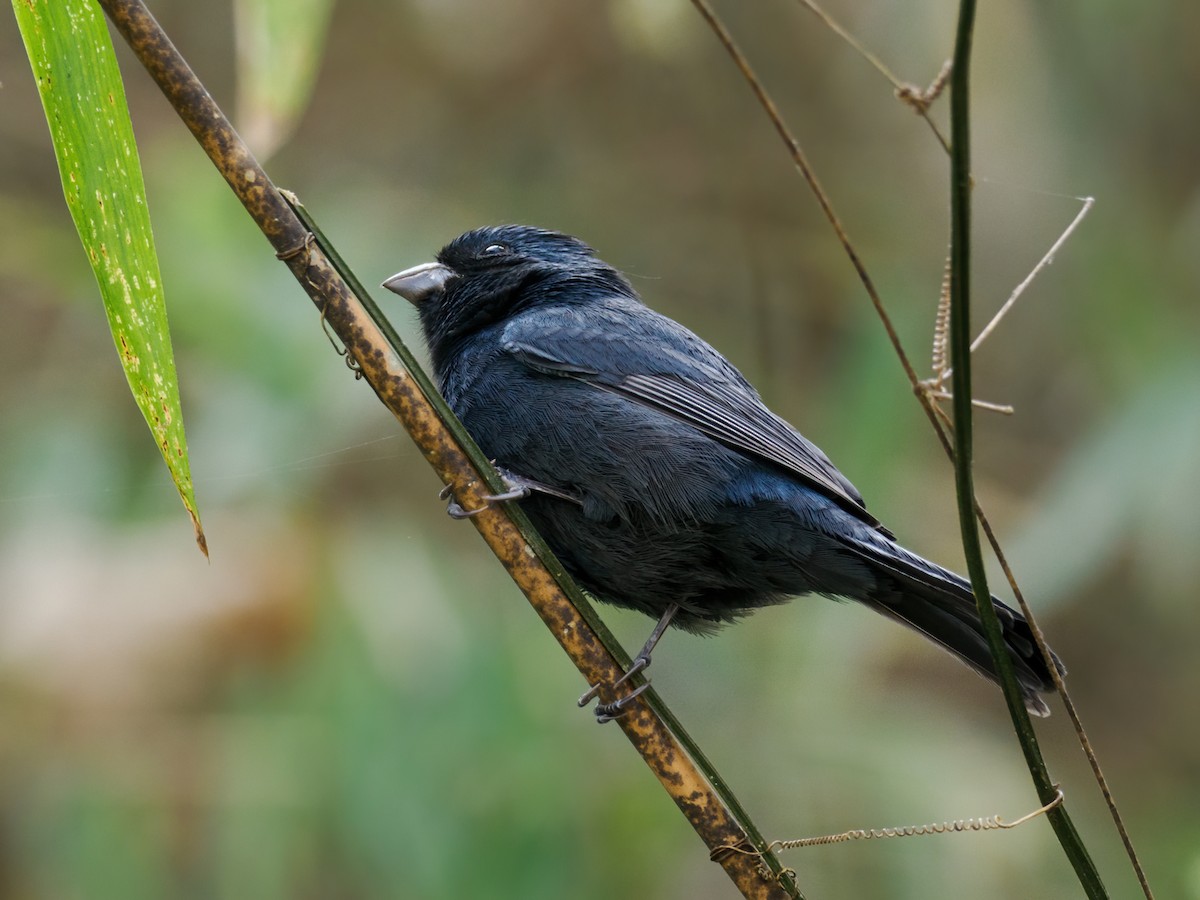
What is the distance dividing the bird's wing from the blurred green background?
83cm

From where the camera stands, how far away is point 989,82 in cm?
567

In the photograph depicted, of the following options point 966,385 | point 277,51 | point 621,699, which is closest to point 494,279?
point 277,51

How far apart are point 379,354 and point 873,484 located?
2.81m

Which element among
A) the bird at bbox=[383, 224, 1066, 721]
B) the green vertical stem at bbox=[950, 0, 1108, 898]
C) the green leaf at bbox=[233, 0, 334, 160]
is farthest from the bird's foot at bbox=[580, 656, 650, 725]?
the green leaf at bbox=[233, 0, 334, 160]

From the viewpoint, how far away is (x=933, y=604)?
304cm

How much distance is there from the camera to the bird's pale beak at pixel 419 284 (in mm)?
3834

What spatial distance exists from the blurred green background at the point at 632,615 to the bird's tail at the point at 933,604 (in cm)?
120

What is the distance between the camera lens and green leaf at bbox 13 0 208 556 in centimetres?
195

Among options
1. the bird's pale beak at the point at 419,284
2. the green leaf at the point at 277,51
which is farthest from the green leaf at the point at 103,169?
the bird's pale beak at the point at 419,284

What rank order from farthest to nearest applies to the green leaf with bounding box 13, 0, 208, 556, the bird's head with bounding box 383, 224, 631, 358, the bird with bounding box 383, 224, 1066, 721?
the bird's head with bounding box 383, 224, 631, 358
the bird with bounding box 383, 224, 1066, 721
the green leaf with bounding box 13, 0, 208, 556

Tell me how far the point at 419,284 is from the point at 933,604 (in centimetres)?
179

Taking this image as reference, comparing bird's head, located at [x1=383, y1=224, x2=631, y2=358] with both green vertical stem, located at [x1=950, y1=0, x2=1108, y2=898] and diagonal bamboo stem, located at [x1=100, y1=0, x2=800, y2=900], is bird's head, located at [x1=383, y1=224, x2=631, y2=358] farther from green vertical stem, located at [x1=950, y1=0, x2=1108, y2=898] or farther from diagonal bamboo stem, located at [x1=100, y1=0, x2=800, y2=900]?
green vertical stem, located at [x1=950, y1=0, x2=1108, y2=898]

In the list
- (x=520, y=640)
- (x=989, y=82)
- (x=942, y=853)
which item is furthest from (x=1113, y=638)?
(x=520, y=640)

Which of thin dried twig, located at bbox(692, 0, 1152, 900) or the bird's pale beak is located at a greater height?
the bird's pale beak
